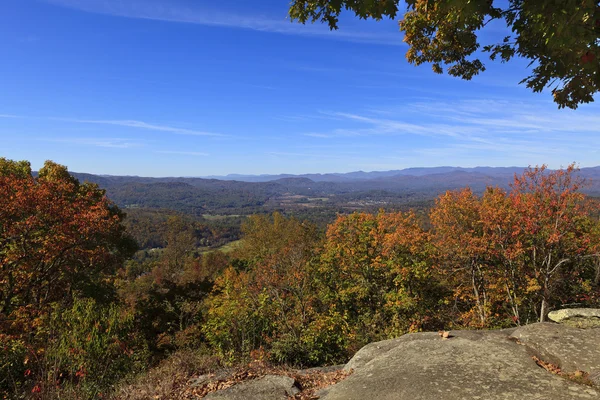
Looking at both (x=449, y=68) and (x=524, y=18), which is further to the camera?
(x=449, y=68)

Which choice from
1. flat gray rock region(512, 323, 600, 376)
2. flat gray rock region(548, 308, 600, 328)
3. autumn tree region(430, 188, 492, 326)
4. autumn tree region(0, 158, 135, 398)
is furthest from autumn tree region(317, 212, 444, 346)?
autumn tree region(0, 158, 135, 398)

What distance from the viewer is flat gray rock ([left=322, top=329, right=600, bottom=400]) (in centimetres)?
499

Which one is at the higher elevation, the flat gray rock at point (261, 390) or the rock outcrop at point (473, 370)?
the rock outcrop at point (473, 370)

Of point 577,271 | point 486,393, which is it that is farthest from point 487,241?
point 486,393

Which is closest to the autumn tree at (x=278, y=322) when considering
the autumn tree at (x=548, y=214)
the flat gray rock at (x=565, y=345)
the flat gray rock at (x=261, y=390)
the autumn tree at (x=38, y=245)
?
the flat gray rock at (x=261, y=390)

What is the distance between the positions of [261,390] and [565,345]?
613 centimetres

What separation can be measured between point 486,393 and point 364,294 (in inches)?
681

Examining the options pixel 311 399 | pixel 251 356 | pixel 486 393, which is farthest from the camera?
pixel 251 356

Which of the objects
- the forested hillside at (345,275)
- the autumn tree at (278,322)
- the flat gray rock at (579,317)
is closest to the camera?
the flat gray rock at (579,317)

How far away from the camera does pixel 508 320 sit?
19.6 meters

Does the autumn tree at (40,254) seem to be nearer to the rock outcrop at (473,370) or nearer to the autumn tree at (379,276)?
the rock outcrop at (473,370)

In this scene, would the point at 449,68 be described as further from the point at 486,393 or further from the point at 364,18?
the point at 486,393

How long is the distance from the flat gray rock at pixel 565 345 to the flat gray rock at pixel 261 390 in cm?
493

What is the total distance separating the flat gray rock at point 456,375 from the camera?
16.4 feet
